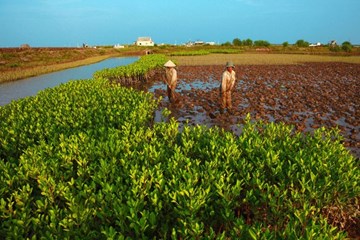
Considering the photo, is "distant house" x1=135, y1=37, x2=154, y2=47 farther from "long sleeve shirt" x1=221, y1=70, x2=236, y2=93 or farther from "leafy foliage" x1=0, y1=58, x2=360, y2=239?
"leafy foliage" x1=0, y1=58, x2=360, y2=239

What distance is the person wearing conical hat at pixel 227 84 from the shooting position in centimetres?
1191

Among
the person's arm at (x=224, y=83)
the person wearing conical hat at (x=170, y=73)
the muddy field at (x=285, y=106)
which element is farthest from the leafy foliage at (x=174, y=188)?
the person wearing conical hat at (x=170, y=73)

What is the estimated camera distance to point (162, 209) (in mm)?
3664

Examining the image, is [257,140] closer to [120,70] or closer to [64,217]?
[64,217]

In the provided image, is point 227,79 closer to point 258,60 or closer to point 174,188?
point 174,188

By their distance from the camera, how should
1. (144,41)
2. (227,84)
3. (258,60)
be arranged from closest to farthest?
(227,84) < (258,60) < (144,41)

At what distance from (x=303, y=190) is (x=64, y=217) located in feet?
10.1

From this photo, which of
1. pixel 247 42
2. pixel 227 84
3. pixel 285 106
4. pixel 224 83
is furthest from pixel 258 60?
pixel 247 42

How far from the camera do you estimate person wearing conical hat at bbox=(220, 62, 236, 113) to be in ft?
39.1

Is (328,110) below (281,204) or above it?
below

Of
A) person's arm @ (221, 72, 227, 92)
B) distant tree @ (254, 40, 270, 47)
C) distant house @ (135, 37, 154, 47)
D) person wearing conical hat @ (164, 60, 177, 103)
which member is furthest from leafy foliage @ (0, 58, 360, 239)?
distant house @ (135, 37, 154, 47)

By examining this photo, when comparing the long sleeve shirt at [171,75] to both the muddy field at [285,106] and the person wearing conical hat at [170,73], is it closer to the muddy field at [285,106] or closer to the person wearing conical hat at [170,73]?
the person wearing conical hat at [170,73]

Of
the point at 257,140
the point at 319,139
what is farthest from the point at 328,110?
the point at 257,140

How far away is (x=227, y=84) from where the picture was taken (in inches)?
478
